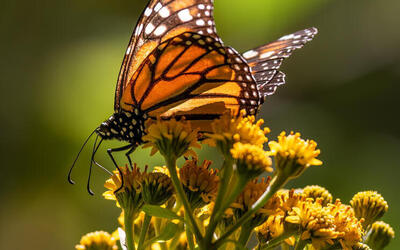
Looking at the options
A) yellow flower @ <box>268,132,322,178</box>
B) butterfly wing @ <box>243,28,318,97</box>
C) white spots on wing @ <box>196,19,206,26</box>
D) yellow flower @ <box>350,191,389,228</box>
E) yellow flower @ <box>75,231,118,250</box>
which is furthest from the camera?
butterfly wing @ <box>243,28,318,97</box>

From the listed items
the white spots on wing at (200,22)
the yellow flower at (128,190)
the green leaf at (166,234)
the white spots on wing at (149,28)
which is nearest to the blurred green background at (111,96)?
the white spots on wing at (149,28)

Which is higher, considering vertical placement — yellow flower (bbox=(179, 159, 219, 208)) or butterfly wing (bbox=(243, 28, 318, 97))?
butterfly wing (bbox=(243, 28, 318, 97))

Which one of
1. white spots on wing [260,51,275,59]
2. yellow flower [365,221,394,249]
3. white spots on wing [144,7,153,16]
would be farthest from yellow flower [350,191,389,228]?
white spots on wing [144,7,153,16]

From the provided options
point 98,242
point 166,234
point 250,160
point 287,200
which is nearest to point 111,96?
point 98,242

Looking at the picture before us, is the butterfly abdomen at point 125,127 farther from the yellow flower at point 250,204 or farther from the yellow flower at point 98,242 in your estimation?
the yellow flower at point 250,204

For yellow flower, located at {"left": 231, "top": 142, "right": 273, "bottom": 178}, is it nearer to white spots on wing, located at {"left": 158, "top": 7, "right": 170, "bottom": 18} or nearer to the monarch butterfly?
the monarch butterfly

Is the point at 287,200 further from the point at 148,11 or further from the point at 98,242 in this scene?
the point at 148,11

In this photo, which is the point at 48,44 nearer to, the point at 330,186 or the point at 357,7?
the point at 330,186

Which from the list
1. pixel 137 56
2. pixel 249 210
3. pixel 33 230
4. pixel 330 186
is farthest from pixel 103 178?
pixel 249 210
